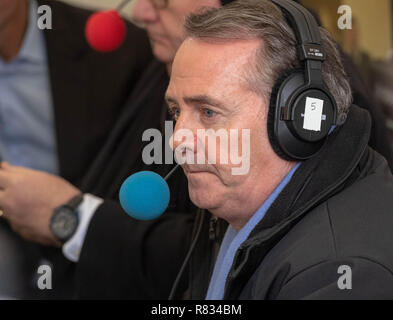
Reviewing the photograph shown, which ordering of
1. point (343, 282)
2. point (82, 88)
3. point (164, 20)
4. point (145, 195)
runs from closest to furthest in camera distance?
point (343, 282) < point (145, 195) < point (164, 20) < point (82, 88)

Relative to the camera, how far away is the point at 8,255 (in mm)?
1582

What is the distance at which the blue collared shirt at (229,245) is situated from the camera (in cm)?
92

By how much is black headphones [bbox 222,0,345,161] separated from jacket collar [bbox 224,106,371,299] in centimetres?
3

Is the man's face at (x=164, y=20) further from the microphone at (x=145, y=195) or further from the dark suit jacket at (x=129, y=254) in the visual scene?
the microphone at (x=145, y=195)

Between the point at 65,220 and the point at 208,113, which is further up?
the point at 208,113

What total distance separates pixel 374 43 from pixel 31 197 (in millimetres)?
1214

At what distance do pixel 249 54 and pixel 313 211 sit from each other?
8.2 inches

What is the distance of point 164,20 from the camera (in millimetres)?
1287

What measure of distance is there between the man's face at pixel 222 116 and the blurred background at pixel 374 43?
86cm

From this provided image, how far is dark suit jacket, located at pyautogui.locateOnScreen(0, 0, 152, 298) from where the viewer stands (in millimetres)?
1661

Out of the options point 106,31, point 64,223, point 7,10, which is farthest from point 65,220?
point 7,10

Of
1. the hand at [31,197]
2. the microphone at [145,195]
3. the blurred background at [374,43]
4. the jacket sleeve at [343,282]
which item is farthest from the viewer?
the blurred background at [374,43]

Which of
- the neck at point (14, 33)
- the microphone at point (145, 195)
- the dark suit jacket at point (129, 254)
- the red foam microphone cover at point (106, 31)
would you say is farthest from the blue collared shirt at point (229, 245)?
the neck at point (14, 33)

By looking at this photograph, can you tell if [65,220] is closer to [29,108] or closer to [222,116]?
[29,108]
